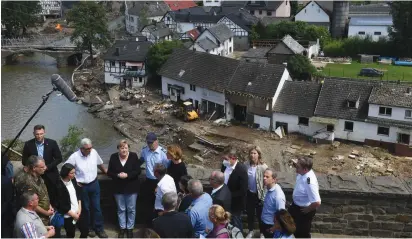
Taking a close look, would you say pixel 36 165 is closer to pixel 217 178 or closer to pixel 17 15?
pixel 217 178

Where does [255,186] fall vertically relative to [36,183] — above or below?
below

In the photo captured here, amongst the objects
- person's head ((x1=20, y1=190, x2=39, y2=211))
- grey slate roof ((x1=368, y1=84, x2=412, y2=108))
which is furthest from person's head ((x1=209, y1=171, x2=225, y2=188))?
grey slate roof ((x1=368, y1=84, x2=412, y2=108))

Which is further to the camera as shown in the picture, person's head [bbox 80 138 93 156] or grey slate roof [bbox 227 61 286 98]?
grey slate roof [bbox 227 61 286 98]

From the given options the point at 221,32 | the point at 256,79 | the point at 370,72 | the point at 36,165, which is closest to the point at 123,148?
the point at 36,165

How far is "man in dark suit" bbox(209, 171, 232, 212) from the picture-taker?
18.5 feet

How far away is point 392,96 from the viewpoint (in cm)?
2603

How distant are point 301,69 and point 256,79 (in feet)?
24.7

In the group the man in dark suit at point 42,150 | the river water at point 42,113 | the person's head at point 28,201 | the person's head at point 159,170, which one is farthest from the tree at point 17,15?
the person's head at point 28,201

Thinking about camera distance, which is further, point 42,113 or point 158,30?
point 158,30

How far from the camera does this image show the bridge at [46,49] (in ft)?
156

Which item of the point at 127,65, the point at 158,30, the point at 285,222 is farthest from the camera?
the point at 158,30

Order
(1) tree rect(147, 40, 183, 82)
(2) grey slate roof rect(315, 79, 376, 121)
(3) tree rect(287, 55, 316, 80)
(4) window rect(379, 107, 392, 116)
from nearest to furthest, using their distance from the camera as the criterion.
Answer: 1. (4) window rect(379, 107, 392, 116)
2. (2) grey slate roof rect(315, 79, 376, 121)
3. (3) tree rect(287, 55, 316, 80)
4. (1) tree rect(147, 40, 183, 82)

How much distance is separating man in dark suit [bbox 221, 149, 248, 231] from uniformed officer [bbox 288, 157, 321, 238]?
67cm

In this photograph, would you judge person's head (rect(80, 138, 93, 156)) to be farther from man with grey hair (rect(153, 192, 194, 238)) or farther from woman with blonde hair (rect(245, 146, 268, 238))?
woman with blonde hair (rect(245, 146, 268, 238))
